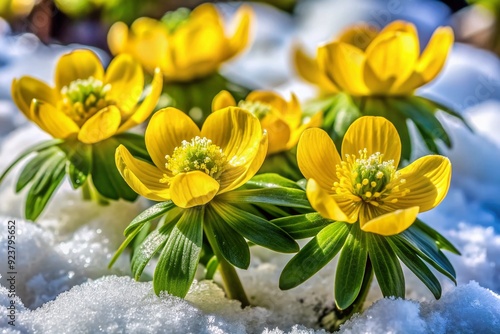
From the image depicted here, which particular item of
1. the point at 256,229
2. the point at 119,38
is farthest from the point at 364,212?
the point at 119,38

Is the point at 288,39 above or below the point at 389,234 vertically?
below

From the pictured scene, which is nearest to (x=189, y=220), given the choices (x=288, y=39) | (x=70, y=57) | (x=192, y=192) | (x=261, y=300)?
(x=192, y=192)

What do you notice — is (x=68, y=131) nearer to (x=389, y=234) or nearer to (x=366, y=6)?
(x=389, y=234)

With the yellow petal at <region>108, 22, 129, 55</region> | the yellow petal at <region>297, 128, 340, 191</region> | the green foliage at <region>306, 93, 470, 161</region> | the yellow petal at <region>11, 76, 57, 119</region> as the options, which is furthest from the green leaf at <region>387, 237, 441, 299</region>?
the yellow petal at <region>108, 22, 129, 55</region>

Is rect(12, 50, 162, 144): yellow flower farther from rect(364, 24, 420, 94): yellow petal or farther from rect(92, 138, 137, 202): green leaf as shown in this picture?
rect(364, 24, 420, 94): yellow petal

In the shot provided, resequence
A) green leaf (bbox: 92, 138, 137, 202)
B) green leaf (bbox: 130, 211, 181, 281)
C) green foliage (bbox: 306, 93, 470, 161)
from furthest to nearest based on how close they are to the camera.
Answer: green foliage (bbox: 306, 93, 470, 161), green leaf (bbox: 92, 138, 137, 202), green leaf (bbox: 130, 211, 181, 281)

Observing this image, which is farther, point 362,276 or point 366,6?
point 366,6

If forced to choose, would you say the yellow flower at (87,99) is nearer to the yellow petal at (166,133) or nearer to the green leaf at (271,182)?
the yellow petal at (166,133)
